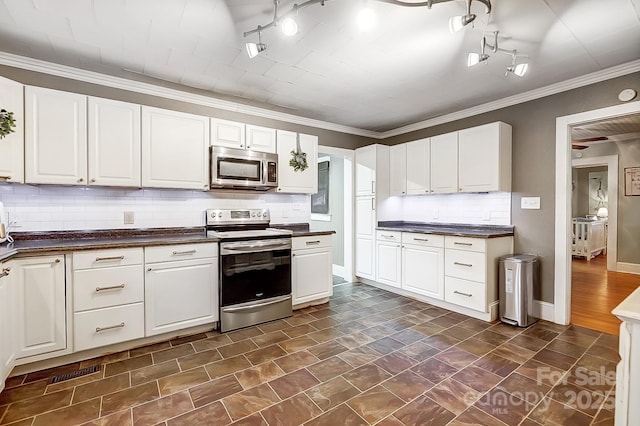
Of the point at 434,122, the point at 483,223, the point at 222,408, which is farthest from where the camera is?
the point at 434,122

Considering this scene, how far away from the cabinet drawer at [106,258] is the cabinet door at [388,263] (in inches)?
116

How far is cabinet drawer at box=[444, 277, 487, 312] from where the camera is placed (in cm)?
319

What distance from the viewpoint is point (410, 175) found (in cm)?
432

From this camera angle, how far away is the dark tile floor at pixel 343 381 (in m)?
1.77

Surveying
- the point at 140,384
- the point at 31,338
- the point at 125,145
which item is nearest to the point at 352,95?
the point at 125,145

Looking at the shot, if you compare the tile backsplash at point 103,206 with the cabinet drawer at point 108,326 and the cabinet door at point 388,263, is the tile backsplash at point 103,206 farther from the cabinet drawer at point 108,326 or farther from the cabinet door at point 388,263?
the cabinet door at point 388,263

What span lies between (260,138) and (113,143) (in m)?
1.43

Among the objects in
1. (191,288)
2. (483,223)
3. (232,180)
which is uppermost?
(232,180)

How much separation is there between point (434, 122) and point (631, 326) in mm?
3697

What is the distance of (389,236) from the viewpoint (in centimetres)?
418

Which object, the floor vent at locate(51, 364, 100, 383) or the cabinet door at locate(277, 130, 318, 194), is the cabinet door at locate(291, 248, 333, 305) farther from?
the floor vent at locate(51, 364, 100, 383)

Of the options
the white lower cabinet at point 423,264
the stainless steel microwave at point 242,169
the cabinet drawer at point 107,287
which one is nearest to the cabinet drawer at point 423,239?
the white lower cabinet at point 423,264

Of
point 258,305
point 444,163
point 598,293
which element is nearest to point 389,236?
point 444,163

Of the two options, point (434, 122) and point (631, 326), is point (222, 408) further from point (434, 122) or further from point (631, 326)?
point (434, 122)
